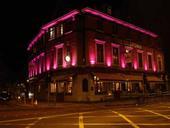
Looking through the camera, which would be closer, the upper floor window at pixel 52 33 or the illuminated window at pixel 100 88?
the illuminated window at pixel 100 88

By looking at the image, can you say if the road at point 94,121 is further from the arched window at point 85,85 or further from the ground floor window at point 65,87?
the ground floor window at point 65,87

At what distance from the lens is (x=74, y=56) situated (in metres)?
30.4

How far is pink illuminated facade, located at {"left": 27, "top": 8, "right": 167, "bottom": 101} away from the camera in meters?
30.0

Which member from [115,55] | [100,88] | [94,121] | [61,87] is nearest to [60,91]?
[61,87]

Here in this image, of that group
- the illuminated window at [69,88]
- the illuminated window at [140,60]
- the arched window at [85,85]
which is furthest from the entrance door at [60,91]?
the illuminated window at [140,60]

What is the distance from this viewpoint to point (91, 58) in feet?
100

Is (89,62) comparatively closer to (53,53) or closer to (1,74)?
(53,53)

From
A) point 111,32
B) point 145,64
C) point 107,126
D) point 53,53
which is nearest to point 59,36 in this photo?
point 53,53

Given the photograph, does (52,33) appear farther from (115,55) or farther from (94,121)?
(94,121)


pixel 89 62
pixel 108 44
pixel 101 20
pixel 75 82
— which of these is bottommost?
pixel 75 82

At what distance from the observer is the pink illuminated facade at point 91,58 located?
98.3 feet

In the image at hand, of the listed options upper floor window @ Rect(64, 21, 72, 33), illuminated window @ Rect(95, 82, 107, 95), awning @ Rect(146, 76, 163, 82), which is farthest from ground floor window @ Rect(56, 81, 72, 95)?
awning @ Rect(146, 76, 163, 82)

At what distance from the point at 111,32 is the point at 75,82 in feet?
31.5

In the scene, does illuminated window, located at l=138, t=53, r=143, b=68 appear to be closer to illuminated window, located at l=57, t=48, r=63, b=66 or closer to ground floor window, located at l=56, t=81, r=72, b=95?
illuminated window, located at l=57, t=48, r=63, b=66
